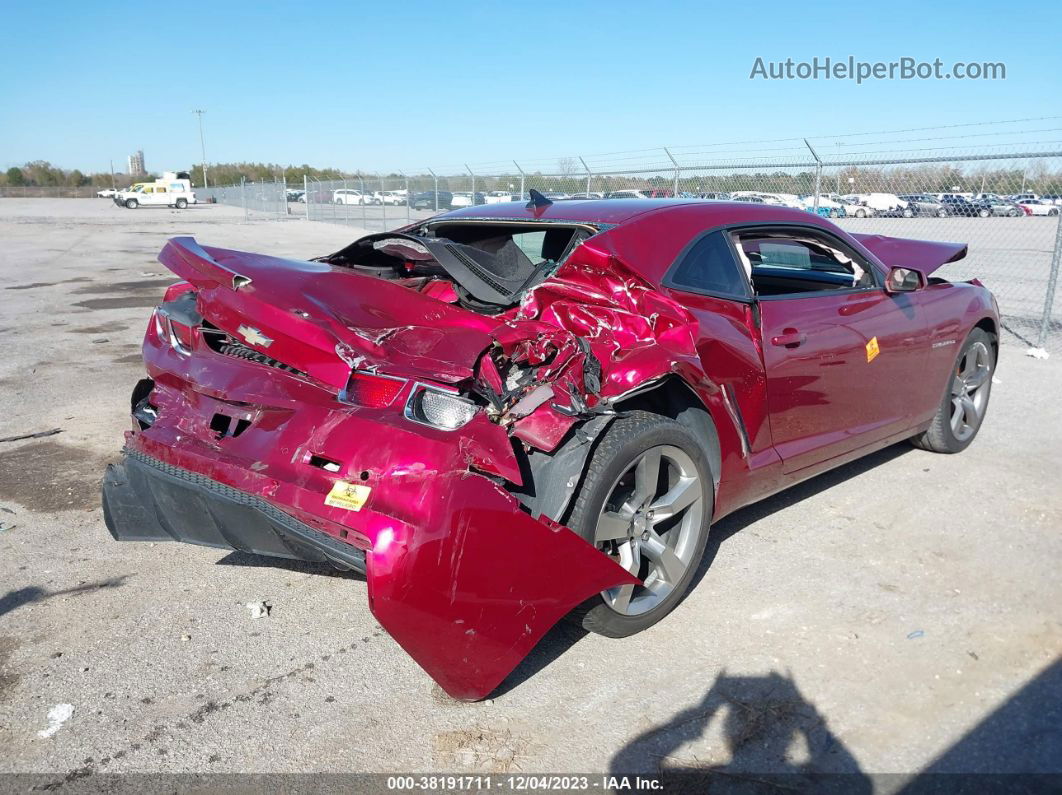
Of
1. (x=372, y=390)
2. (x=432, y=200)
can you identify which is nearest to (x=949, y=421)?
(x=372, y=390)

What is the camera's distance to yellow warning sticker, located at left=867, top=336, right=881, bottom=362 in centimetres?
427

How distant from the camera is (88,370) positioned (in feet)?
23.9

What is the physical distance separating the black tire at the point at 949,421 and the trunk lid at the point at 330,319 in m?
3.28

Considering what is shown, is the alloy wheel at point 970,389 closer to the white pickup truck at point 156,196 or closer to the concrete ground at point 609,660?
the concrete ground at point 609,660

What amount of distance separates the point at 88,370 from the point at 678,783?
21.7ft

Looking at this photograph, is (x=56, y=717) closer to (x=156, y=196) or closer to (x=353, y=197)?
(x=353, y=197)

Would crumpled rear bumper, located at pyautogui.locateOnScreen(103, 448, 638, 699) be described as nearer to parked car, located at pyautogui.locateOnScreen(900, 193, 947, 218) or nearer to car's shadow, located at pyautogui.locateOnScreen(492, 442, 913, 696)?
car's shadow, located at pyautogui.locateOnScreen(492, 442, 913, 696)

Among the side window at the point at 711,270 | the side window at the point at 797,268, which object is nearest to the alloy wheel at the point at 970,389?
the side window at the point at 797,268

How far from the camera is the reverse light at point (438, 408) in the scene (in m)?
Result: 2.77

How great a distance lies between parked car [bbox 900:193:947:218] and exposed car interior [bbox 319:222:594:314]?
362 inches

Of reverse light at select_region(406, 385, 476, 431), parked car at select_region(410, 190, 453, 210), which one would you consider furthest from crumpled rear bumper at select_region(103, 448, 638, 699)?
parked car at select_region(410, 190, 453, 210)

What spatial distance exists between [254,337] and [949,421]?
432cm

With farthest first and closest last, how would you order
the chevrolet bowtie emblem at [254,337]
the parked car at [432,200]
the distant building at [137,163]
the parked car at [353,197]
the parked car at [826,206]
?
1. the distant building at [137,163]
2. the parked car at [353,197]
3. the parked car at [432,200]
4. the parked car at [826,206]
5. the chevrolet bowtie emblem at [254,337]

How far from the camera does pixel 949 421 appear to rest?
5.28 metres
